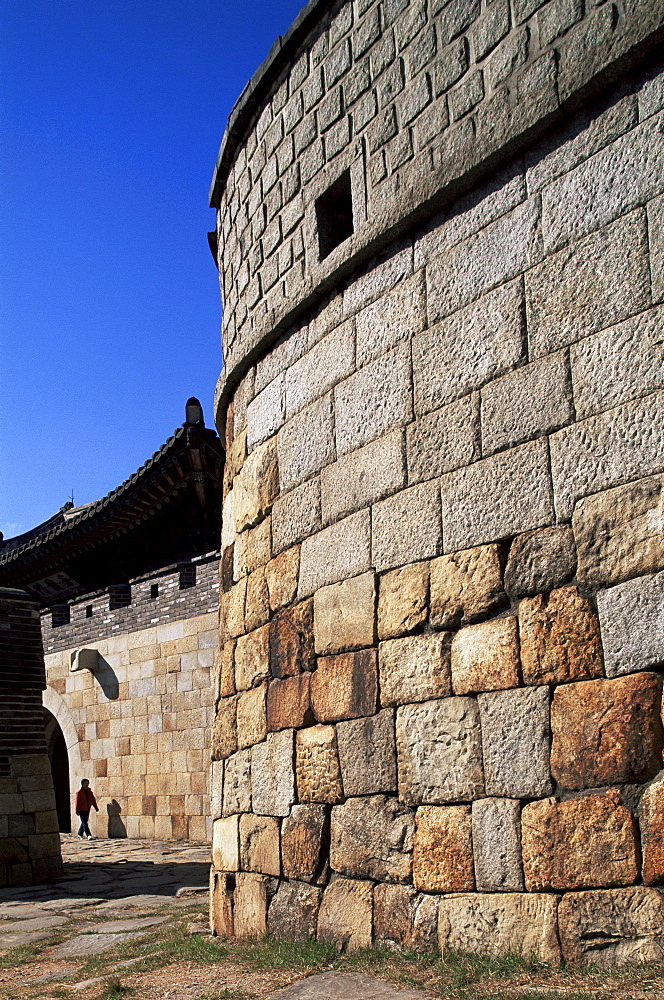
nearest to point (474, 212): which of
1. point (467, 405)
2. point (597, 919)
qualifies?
point (467, 405)

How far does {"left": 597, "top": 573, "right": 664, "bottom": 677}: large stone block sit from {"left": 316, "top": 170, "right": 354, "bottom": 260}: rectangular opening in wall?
7.93 feet

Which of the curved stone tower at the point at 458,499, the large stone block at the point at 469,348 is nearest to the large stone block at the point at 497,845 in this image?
the curved stone tower at the point at 458,499

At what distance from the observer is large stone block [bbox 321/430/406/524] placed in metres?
3.67

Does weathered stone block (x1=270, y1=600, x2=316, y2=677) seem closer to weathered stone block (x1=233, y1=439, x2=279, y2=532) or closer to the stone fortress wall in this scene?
weathered stone block (x1=233, y1=439, x2=279, y2=532)

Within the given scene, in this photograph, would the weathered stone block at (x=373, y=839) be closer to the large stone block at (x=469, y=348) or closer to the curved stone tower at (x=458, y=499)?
the curved stone tower at (x=458, y=499)

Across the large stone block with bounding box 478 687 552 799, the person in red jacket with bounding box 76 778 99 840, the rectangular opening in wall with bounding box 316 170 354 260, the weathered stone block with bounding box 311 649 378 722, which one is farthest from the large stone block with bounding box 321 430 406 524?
the person in red jacket with bounding box 76 778 99 840

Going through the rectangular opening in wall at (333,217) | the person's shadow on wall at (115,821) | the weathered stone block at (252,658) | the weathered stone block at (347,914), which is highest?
the rectangular opening in wall at (333,217)

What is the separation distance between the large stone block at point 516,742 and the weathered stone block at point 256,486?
75.2 inches

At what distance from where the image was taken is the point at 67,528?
15.0 m

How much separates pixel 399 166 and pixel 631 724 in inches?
99.8

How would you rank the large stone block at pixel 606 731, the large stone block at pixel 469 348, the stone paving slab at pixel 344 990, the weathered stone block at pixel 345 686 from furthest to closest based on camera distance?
the weathered stone block at pixel 345 686 → the large stone block at pixel 469 348 → the stone paving slab at pixel 344 990 → the large stone block at pixel 606 731

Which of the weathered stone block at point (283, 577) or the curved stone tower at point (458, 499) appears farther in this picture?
the weathered stone block at point (283, 577)

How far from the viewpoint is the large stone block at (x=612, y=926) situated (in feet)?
8.18

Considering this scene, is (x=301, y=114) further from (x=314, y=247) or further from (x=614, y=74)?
(x=614, y=74)
